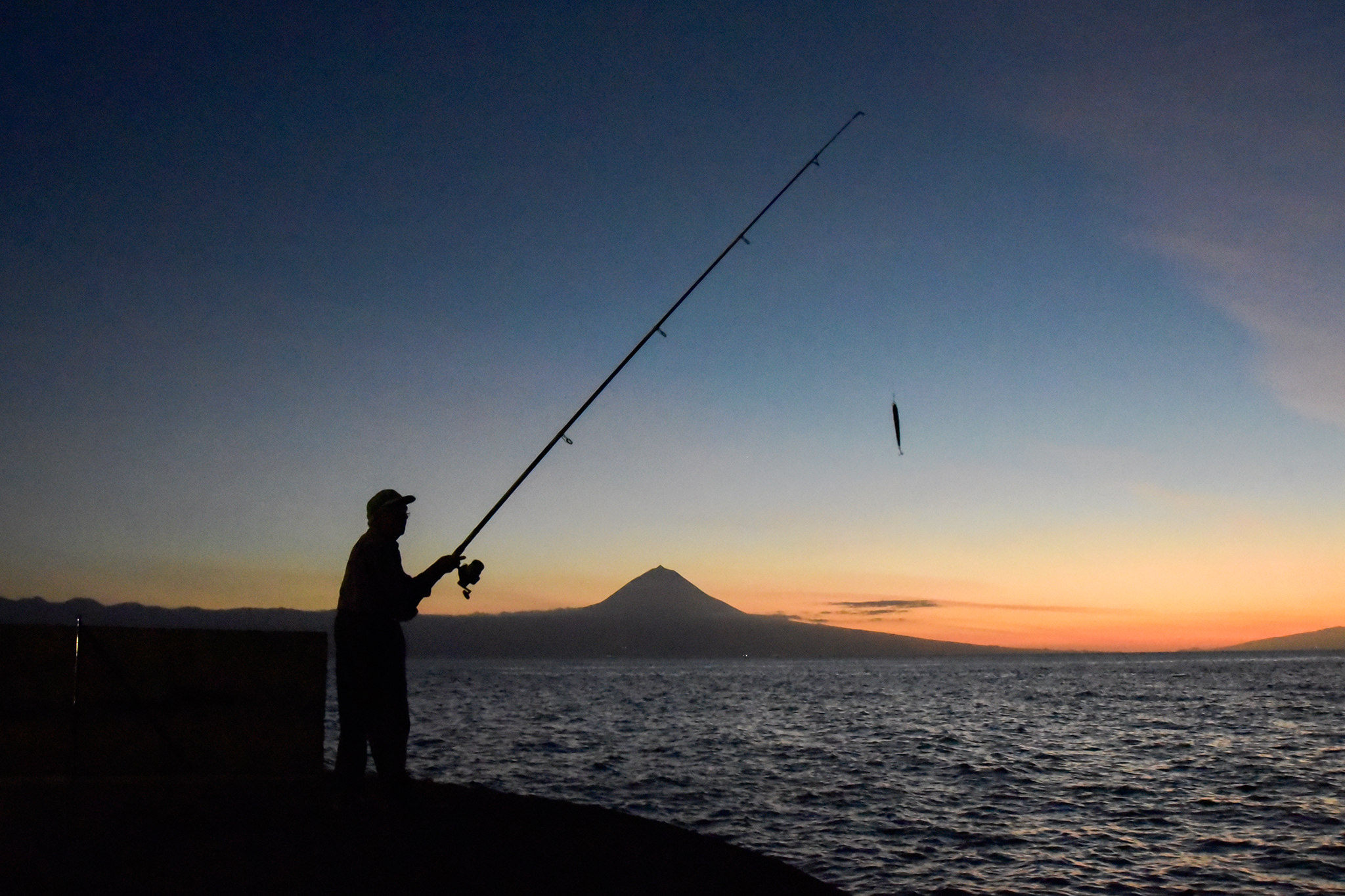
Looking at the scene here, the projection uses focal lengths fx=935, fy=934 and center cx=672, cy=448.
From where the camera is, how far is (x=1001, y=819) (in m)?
17.2

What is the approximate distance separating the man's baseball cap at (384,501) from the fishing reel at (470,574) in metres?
0.63

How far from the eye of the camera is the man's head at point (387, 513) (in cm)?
626

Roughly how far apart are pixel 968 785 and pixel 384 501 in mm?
19102

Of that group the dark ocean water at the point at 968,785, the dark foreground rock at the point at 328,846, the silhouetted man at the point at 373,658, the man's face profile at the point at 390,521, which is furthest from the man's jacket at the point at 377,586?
the dark ocean water at the point at 968,785

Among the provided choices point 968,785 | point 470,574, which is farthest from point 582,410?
point 968,785

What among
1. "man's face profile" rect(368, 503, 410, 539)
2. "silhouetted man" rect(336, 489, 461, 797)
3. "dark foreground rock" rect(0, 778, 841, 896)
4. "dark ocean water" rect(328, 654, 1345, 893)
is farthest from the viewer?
"dark ocean water" rect(328, 654, 1345, 893)

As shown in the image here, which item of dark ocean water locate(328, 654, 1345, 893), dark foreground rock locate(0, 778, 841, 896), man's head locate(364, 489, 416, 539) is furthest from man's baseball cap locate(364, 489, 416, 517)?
dark ocean water locate(328, 654, 1345, 893)

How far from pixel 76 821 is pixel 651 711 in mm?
45675

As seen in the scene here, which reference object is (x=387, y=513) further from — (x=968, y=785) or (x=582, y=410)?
(x=968, y=785)

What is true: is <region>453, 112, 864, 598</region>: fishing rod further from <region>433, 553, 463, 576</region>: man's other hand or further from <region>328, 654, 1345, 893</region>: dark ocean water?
<region>328, 654, 1345, 893</region>: dark ocean water

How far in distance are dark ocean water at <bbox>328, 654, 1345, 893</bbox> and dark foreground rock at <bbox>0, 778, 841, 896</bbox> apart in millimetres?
6766

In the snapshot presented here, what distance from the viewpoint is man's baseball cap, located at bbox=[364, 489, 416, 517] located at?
6.29 m

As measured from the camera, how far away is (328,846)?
5.32 metres

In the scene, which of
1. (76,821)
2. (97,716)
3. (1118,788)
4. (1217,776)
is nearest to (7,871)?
(76,821)
